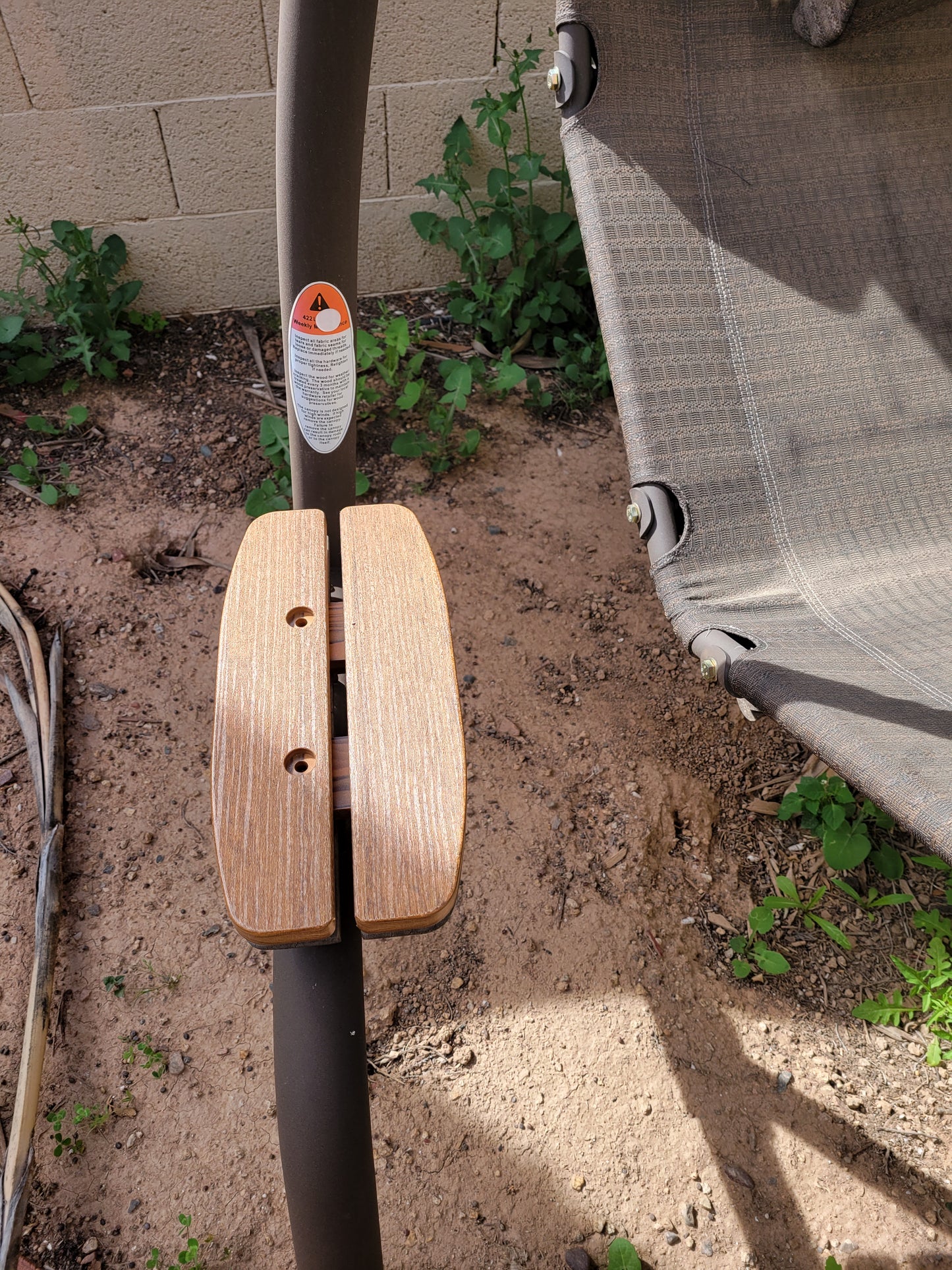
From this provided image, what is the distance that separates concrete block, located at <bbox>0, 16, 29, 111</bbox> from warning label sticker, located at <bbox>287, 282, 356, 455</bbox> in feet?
4.85

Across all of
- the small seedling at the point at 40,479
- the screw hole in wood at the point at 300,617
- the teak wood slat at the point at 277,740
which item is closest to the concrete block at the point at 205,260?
the small seedling at the point at 40,479

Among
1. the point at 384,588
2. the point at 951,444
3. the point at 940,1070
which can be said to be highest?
the point at 384,588

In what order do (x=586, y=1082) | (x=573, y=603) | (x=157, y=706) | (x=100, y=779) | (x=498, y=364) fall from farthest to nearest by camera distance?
1. (x=498, y=364)
2. (x=573, y=603)
3. (x=157, y=706)
4. (x=100, y=779)
5. (x=586, y=1082)

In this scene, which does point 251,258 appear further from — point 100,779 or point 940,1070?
point 940,1070

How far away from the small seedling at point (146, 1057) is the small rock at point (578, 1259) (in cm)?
66

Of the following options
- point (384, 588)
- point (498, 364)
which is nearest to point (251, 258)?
point (498, 364)

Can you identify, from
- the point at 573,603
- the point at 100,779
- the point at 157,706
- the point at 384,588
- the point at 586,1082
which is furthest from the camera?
the point at 573,603

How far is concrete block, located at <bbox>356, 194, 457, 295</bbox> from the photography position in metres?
2.46

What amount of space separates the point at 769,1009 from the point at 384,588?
3.35 feet

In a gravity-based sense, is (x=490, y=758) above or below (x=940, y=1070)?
above

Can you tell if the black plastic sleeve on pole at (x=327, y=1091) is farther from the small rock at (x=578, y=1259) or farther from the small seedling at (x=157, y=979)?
the small seedling at (x=157, y=979)

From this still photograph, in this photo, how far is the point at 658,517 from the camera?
133cm

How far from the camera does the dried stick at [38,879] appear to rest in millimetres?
1177

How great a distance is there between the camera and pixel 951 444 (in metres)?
1.52
